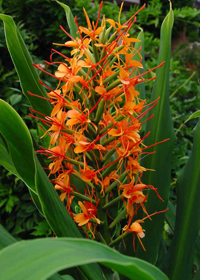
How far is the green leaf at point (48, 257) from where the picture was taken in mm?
272

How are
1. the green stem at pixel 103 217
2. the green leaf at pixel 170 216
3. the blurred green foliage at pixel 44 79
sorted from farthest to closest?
the blurred green foliage at pixel 44 79
the green leaf at pixel 170 216
the green stem at pixel 103 217

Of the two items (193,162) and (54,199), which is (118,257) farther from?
(193,162)

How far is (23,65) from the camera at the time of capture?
1.99 feet

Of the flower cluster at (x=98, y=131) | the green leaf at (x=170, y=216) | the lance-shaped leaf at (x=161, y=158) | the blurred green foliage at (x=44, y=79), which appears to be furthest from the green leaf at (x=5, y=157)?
the blurred green foliage at (x=44, y=79)

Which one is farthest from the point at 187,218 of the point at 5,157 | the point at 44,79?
the point at 44,79

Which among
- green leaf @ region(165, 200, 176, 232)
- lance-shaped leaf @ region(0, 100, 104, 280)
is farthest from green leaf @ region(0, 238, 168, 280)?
green leaf @ region(165, 200, 176, 232)

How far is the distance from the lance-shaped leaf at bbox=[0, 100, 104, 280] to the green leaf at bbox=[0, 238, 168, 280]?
5.7 inches

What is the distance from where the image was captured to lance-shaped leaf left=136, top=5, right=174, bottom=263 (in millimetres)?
679

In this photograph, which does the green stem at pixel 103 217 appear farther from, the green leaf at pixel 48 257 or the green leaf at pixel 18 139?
the green leaf at pixel 48 257

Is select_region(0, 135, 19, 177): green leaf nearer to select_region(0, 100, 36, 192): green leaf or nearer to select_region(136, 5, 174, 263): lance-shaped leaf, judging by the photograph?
select_region(0, 100, 36, 192): green leaf

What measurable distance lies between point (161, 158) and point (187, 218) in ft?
0.40

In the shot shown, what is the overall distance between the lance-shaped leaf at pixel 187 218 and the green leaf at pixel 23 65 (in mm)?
288

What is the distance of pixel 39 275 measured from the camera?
268 millimetres

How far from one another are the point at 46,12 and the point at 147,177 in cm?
156
